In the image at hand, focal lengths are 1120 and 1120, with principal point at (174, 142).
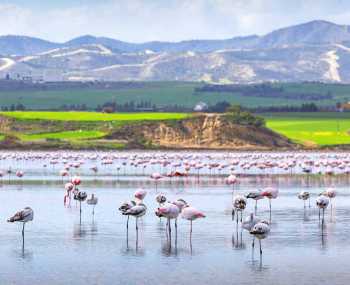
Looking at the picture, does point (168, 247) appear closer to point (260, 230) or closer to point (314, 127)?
point (260, 230)

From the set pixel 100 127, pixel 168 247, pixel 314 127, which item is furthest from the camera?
pixel 314 127

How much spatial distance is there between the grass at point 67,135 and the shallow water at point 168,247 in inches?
3880

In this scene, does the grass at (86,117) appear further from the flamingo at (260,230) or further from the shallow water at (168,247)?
the flamingo at (260,230)

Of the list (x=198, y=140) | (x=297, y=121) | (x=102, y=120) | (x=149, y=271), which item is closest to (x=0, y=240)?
(x=149, y=271)

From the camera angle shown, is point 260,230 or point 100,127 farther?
point 100,127

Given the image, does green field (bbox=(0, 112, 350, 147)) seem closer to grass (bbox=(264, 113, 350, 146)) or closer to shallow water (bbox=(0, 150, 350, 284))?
grass (bbox=(264, 113, 350, 146))

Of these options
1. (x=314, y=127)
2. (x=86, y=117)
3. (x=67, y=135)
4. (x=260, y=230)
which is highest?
(x=86, y=117)

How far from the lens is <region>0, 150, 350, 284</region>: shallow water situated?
28.2 metres

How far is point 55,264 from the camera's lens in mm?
29875

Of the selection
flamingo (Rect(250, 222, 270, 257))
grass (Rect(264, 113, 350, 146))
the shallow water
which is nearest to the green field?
grass (Rect(264, 113, 350, 146))

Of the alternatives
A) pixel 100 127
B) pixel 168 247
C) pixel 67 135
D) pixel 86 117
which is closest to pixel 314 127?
pixel 100 127

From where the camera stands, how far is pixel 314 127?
17288 cm

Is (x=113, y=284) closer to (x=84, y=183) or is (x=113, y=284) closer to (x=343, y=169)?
(x=84, y=183)

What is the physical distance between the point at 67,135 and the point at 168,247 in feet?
406
